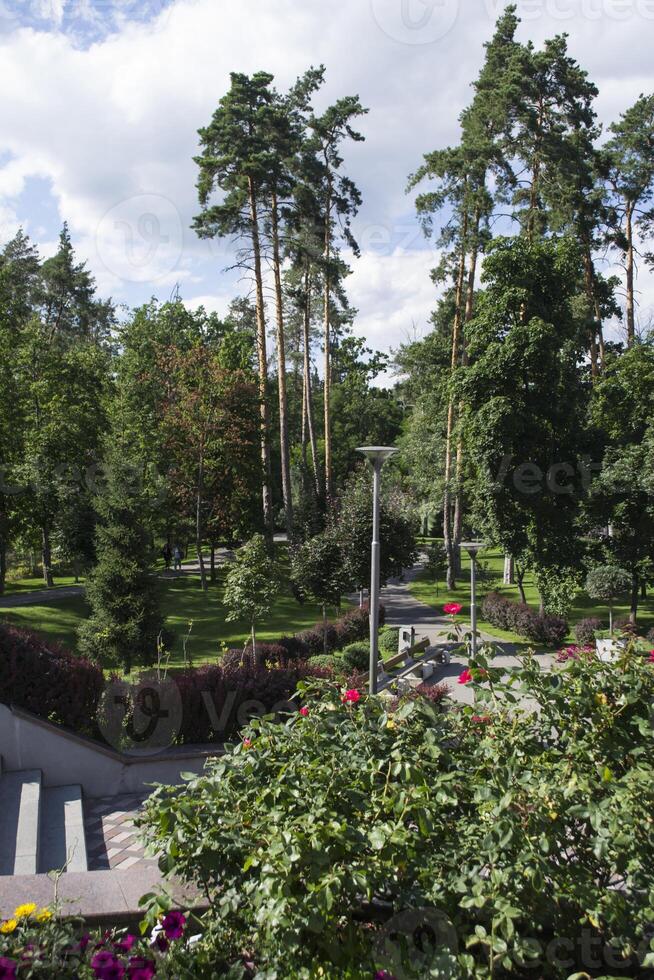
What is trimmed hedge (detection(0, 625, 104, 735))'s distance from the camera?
345 inches

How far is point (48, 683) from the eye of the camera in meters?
8.95

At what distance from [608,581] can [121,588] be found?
39.5 ft

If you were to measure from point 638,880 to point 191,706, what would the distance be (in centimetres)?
690

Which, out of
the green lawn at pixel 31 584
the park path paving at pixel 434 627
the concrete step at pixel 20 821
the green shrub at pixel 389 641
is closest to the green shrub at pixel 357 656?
the park path paving at pixel 434 627

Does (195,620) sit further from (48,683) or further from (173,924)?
(173,924)

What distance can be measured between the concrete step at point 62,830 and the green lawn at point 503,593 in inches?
541

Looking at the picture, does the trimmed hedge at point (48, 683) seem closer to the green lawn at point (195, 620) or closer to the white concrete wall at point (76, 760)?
the white concrete wall at point (76, 760)

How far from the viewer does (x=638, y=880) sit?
3455 millimetres

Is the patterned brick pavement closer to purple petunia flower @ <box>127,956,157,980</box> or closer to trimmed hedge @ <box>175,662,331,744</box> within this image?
trimmed hedge @ <box>175,662,331,744</box>

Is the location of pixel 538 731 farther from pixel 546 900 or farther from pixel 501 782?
pixel 546 900

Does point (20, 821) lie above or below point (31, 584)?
below

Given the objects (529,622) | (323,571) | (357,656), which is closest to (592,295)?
(529,622)

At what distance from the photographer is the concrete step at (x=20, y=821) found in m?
6.27

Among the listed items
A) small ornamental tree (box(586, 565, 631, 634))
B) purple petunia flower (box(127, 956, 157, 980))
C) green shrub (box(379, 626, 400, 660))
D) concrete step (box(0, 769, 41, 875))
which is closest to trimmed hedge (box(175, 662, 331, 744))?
concrete step (box(0, 769, 41, 875))
